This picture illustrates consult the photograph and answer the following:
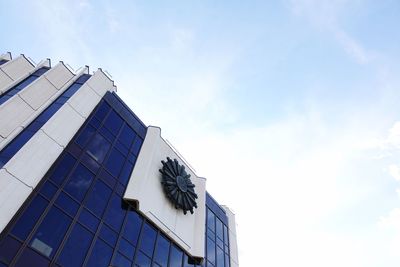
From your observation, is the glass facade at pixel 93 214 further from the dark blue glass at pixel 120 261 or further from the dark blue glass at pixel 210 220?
the dark blue glass at pixel 210 220

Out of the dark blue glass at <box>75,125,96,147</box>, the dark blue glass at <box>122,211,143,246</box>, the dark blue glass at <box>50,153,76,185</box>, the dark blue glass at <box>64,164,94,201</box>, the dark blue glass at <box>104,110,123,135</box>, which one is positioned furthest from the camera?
the dark blue glass at <box>104,110,123,135</box>

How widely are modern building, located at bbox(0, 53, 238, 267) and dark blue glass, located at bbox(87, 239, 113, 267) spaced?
0.04 m

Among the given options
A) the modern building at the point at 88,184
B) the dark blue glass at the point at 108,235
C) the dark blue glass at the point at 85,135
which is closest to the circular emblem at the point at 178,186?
the modern building at the point at 88,184

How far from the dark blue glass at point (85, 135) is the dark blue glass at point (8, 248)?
582 centimetres

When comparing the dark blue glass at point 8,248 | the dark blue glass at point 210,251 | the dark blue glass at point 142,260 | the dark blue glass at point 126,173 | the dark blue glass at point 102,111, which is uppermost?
the dark blue glass at point 102,111

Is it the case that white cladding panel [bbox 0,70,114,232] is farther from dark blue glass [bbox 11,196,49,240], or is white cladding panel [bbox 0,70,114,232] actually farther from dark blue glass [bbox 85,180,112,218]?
dark blue glass [bbox 85,180,112,218]

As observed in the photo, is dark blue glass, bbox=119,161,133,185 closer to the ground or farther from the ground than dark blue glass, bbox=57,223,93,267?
farther from the ground

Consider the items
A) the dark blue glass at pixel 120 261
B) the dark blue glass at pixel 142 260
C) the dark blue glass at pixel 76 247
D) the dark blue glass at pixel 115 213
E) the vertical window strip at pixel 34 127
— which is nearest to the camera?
the dark blue glass at pixel 76 247

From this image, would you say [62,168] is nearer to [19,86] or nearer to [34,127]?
[34,127]

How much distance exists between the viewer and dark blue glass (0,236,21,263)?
1043 centimetres

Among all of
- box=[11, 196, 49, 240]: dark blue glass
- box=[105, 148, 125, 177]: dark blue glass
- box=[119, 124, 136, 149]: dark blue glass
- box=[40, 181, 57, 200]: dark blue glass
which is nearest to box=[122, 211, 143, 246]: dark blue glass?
box=[105, 148, 125, 177]: dark blue glass

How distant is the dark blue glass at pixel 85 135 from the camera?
15.9m

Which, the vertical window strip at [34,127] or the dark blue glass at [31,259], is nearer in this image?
the dark blue glass at [31,259]

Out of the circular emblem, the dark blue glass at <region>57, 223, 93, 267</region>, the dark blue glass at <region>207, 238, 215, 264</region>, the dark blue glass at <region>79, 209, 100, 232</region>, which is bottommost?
the dark blue glass at <region>57, 223, 93, 267</region>
